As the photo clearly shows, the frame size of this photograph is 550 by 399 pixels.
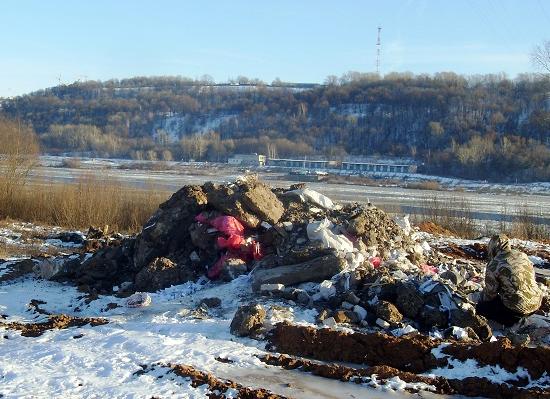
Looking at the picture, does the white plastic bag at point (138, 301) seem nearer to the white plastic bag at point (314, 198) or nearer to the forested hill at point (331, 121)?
the white plastic bag at point (314, 198)

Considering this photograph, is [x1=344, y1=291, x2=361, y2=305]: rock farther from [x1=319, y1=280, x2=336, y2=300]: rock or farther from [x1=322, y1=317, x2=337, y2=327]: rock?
[x1=322, y1=317, x2=337, y2=327]: rock

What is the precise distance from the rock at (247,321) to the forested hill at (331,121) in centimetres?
4768

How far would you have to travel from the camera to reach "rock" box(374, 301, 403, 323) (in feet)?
24.2

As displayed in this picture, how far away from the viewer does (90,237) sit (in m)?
15.7

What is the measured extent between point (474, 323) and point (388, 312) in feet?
3.45

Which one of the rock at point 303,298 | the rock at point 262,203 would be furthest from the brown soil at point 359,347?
the rock at point 262,203

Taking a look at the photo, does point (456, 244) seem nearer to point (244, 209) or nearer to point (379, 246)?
point (379, 246)

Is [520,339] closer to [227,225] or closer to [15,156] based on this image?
[227,225]

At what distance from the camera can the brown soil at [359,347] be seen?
6.22 meters

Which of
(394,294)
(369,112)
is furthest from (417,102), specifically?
(394,294)

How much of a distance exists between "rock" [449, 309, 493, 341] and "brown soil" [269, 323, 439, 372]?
749 mm

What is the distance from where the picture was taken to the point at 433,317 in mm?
7488

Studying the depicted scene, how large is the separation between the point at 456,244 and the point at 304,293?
288 inches

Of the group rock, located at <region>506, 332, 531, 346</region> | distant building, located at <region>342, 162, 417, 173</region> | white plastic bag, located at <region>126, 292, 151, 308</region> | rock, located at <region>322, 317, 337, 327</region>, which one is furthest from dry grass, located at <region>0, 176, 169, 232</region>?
distant building, located at <region>342, 162, 417, 173</region>
